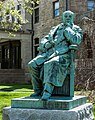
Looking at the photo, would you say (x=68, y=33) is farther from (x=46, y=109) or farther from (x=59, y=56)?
(x=46, y=109)

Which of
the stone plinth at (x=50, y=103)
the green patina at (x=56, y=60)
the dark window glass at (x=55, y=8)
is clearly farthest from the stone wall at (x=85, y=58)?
the stone plinth at (x=50, y=103)

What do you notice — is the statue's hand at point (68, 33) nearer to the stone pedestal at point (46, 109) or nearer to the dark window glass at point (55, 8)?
the stone pedestal at point (46, 109)

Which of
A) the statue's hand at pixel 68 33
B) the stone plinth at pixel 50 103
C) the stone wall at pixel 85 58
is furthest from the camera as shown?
the stone wall at pixel 85 58

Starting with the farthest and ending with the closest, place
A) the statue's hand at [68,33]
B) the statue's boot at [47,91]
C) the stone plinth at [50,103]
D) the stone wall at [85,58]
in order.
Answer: the stone wall at [85,58], the statue's hand at [68,33], the statue's boot at [47,91], the stone plinth at [50,103]

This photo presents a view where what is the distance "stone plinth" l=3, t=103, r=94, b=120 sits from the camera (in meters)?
5.35

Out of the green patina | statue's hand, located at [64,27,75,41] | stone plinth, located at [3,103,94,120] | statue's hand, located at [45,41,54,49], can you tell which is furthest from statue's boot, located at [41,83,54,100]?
statue's hand, located at [64,27,75,41]

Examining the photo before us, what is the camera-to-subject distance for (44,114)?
5.47 m

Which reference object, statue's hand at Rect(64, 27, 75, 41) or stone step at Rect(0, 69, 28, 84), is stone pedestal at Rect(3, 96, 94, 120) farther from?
stone step at Rect(0, 69, 28, 84)

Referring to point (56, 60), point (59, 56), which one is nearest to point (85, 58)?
point (59, 56)

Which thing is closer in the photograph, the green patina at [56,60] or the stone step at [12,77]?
the green patina at [56,60]

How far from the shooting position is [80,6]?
2530cm

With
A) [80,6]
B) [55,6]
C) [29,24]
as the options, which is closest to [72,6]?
[80,6]

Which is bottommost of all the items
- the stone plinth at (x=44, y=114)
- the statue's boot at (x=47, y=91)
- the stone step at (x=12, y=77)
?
the stone step at (x=12, y=77)

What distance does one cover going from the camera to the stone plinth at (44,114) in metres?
5.35
